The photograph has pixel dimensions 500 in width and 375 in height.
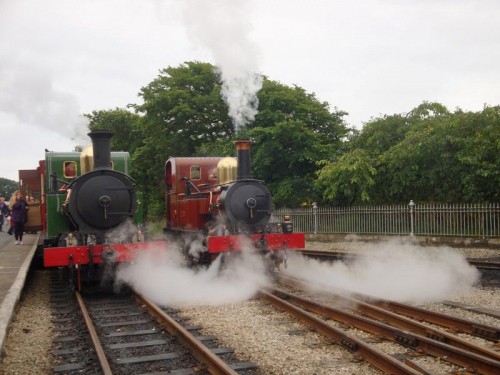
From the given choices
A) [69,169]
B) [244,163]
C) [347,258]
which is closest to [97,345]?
[244,163]

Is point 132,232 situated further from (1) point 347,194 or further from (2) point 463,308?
(1) point 347,194

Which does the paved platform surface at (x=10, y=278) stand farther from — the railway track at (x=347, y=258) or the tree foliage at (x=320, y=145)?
the tree foliage at (x=320, y=145)

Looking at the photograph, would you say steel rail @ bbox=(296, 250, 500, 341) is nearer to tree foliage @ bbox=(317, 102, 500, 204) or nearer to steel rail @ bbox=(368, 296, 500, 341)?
steel rail @ bbox=(368, 296, 500, 341)

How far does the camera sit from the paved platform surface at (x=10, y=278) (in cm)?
671

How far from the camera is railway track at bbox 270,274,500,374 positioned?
4.83 m

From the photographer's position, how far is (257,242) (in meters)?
10.2

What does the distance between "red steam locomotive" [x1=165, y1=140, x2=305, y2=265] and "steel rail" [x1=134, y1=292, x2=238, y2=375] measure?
8.83 ft

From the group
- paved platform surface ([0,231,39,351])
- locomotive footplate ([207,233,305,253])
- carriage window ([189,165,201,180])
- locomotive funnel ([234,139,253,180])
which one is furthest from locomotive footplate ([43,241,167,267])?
carriage window ([189,165,201,180])

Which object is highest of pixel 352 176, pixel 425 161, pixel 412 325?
pixel 425 161

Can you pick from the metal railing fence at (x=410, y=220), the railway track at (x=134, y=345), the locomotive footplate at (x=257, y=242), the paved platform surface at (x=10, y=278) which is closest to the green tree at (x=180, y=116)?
the metal railing fence at (x=410, y=220)

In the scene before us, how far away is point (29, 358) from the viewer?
5.66 m

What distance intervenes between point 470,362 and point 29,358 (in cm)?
431

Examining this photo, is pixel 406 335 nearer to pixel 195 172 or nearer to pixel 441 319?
pixel 441 319

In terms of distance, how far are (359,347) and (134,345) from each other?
2441 millimetres
